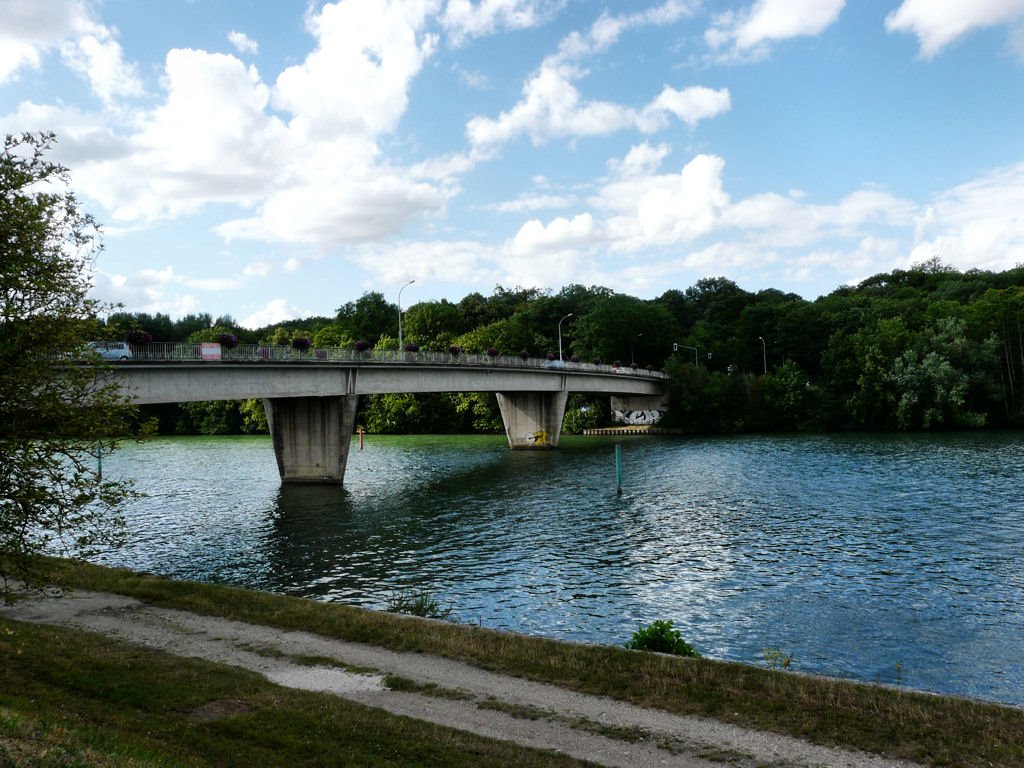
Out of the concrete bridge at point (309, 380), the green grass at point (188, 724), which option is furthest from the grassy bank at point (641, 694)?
the concrete bridge at point (309, 380)

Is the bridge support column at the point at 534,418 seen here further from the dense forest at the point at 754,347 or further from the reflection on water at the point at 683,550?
the reflection on water at the point at 683,550

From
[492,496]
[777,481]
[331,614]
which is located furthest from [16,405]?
[777,481]

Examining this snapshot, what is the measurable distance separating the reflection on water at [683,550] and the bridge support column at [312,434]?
2019 millimetres

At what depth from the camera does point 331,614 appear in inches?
765

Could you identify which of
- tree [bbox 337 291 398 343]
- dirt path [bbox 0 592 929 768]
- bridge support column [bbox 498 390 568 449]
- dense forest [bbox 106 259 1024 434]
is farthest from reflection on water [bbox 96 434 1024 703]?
tree [bbox 337 291 398 343]

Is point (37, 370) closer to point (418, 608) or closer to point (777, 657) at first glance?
point (418, 608)

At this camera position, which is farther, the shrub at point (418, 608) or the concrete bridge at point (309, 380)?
the concrete bridge at point (309, 380)

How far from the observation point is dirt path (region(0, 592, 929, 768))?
11508mm

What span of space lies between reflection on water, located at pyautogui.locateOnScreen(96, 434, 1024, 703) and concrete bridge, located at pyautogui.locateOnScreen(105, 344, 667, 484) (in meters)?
3.37

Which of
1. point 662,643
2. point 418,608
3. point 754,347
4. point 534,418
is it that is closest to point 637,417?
point 534,418

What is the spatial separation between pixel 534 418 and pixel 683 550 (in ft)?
204

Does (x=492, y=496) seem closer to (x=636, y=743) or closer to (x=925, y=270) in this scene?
(x=636, y=743)

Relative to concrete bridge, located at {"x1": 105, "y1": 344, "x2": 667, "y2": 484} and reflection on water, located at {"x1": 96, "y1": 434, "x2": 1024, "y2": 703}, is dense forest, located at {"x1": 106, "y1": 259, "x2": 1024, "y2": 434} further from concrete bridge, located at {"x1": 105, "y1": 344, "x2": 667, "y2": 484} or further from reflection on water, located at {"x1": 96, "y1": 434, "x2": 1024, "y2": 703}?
concrete bridge, located at {"x1": 105, "y1": 344, "x2": 667, "y2": 484}

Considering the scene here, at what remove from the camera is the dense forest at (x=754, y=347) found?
10056cm
